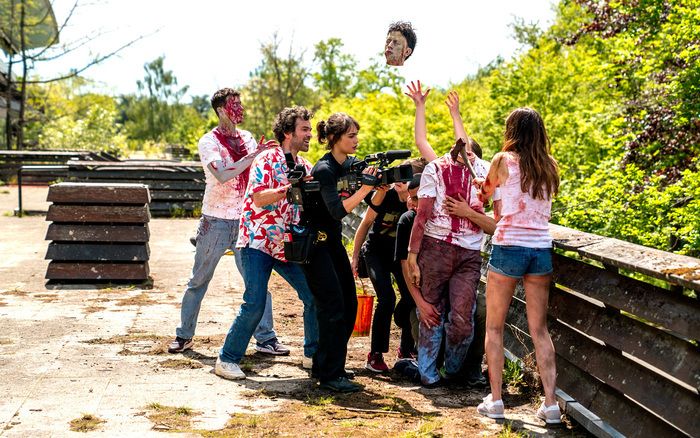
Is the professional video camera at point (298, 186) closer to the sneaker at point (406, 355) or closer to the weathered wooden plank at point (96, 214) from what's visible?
the sneaker at point (406, 355)

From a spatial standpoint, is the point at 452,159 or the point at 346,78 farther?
the point at 346,78

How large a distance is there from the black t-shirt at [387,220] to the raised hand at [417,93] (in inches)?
30.8

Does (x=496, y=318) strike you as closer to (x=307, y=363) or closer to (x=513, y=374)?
(x=513, y=374)

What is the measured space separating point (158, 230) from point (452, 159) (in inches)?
483

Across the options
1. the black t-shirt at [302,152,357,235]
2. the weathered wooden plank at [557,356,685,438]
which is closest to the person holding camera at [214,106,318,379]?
the black t-shirt at [302,152,357,235]

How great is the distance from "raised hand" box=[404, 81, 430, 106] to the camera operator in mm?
505

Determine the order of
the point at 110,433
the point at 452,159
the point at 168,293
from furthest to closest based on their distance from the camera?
the point at 168,293
the point at 452,159
the point at 110,433

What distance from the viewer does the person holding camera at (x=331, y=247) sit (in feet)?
21.6

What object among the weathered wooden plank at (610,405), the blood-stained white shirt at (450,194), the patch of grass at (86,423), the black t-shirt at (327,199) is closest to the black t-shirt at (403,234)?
the blood-stained white shirt at (450,194)

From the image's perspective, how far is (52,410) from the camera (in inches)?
233

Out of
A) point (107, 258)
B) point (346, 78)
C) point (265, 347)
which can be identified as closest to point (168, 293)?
point (107, 258)

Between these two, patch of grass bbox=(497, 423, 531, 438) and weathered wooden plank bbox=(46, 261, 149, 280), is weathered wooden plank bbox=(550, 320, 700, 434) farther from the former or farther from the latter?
weathered wooden plank bbox=(46, 261, 149, 280)

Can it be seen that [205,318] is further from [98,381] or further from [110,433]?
[110,433]

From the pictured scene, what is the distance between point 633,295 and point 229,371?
317cm
